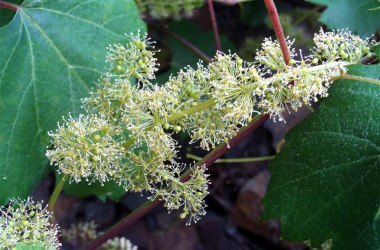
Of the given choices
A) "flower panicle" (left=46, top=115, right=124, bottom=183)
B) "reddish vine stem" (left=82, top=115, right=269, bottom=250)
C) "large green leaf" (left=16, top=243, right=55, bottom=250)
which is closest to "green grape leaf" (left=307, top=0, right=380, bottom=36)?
"reddish vine stem" (left=82, top=115, right=269, bottom=250)

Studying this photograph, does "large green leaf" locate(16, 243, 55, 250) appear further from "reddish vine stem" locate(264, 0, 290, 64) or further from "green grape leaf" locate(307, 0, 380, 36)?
"green grape leaf" locate(307, 0, 380, 36)

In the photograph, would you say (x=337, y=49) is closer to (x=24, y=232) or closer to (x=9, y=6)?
(x=24, y=232)

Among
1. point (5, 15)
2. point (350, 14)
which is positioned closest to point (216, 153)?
point (350, 14)

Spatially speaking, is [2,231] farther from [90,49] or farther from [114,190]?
[90,49]

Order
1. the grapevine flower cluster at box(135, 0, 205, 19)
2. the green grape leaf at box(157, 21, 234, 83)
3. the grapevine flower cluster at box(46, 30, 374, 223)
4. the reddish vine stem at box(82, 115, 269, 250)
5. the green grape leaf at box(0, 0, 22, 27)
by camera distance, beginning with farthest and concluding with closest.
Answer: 1. the green grape leaf at box(157, 21, 234, 83)
2. the grapevine flower cluster at box(135, 0, 205, 19)
3. the green grape leaf at box(0, 0, 22, 27)
4. the reddish vine stem at box(82, 115, 269, 250)
5. the grapevine flower cluster at box(46, 30, 374, 223)

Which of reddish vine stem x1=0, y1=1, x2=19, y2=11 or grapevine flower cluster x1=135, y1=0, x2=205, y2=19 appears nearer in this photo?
reddish vine stem x1=0, y1=1, x2=19, y2=11

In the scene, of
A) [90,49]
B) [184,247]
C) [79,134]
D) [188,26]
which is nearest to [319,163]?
[79,134]
